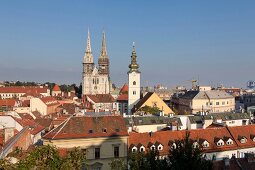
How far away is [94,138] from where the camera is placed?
4434cm

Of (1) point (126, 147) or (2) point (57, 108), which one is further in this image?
(2) point (57, 108)

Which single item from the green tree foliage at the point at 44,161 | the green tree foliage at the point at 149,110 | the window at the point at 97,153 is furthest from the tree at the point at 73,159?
the green tree foliage at the point at 149,110

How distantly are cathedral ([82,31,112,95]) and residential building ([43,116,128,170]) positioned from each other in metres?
128

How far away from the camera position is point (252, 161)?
38594 mm

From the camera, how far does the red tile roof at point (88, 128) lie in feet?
144

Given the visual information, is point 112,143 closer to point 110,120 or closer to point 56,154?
point 110,120

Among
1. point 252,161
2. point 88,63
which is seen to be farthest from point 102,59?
point 252,161

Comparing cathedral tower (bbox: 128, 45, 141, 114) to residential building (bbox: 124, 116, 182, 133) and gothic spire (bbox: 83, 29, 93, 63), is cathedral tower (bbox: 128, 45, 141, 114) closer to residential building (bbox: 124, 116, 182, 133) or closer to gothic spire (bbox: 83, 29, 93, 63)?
residential building (bbox: 124, 116, 182, 133)

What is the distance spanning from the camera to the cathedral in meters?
174

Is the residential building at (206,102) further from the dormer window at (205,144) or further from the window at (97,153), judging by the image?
the window at (97,153)

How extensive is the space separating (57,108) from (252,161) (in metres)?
74.6

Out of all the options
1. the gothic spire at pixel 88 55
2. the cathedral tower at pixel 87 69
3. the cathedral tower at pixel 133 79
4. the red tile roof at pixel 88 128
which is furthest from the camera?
the gothic spire at pixel 88 55

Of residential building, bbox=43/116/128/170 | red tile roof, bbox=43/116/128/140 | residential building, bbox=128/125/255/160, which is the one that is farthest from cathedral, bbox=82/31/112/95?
residential building, bbox=43/116/128/170

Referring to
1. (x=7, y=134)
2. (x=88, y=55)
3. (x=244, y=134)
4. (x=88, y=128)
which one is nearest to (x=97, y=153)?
(x=88, y=128)
